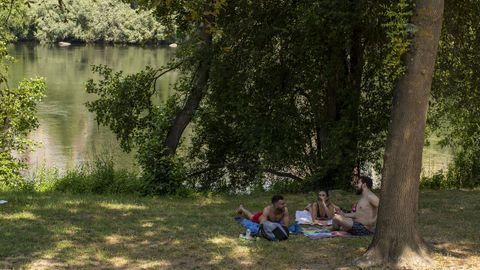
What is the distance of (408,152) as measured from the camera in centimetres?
708

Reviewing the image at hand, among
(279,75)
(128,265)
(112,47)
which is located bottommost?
(128,265)

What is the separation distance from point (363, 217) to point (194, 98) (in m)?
7.09

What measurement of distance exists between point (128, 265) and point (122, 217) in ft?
9.87

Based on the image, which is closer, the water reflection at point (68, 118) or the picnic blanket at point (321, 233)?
the picnic blanket at point (321, 233)

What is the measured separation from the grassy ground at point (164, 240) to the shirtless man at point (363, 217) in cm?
43

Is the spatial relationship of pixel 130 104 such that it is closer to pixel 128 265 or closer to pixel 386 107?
pixel 386 107

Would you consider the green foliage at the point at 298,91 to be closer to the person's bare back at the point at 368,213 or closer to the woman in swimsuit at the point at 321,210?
the woman in swimsuit at the point at 321,210

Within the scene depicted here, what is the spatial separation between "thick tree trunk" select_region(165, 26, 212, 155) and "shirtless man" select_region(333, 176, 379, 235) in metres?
6.37

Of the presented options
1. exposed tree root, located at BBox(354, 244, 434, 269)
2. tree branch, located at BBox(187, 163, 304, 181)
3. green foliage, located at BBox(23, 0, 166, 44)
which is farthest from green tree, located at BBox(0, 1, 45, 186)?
green foliage, located at BBox(23, 0, 166, 44)

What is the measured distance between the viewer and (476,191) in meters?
14.6

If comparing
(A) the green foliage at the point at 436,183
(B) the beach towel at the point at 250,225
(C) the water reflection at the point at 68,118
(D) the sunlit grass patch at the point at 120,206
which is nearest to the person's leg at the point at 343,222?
(B) the beach towel at the point at 250,225

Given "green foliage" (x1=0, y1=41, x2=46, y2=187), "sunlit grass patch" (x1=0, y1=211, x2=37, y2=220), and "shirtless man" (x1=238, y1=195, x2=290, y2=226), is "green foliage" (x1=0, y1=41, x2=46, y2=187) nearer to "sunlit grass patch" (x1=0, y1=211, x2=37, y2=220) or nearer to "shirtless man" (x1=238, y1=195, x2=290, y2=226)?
"sunlit grass patch" (x1=0, y1=211, x2=37, y2=220)

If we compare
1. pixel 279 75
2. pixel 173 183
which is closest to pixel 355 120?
pixel 279 75

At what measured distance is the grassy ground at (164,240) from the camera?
732cm
